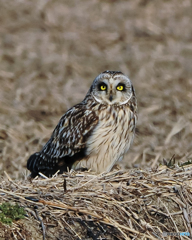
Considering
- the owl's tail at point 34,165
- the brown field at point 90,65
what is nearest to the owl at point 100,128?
the owl's tail at point 34,165

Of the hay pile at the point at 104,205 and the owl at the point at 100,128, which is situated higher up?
the owl at the point at 100,128

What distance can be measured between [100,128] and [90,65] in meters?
6.28

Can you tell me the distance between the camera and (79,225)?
417cm

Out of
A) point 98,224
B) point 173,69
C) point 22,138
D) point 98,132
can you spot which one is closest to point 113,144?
point 98,132

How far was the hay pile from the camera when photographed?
4137mm

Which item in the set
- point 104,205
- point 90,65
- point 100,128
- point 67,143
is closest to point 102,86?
point 100,128

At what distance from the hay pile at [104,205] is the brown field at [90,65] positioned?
2.01m

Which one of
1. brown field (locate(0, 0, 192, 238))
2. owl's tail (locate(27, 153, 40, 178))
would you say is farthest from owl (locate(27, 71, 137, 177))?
brown field (locate(0, 0, 192, 238))

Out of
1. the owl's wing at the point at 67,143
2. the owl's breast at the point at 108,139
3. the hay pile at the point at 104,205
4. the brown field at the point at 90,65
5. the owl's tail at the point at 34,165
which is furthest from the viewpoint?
the brown field at the point at 90,65

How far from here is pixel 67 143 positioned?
6109 millimetres

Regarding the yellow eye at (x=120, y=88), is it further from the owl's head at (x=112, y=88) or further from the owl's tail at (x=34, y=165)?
the owl's tail at (x=34, y=165)

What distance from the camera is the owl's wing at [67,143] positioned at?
19.5ft

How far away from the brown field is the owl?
0.91 metres

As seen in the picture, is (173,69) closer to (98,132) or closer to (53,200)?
(98,132)
